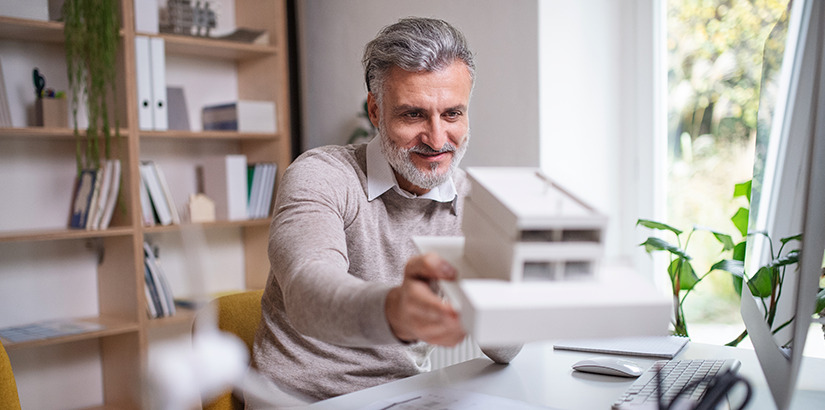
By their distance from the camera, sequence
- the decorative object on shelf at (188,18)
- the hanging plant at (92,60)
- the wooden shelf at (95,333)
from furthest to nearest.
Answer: the decorative object on shelf at (188,18), the hanging plant at (92,60), the wooden shelf at (95,333)

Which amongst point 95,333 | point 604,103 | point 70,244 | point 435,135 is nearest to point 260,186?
point 70,244

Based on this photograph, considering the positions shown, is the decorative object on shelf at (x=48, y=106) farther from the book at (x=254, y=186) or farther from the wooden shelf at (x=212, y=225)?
the book at (x=254, y=186)

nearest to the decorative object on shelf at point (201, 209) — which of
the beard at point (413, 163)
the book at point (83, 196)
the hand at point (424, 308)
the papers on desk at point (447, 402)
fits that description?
the book at point (83, 196)

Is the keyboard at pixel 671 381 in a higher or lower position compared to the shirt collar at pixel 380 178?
lower

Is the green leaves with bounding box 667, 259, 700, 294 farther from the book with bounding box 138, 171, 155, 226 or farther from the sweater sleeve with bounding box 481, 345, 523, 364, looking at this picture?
the book with bounding box 138, 171, 155, 226

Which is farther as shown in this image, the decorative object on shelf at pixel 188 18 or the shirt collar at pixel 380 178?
the decorative object on shelf at pixel 188 18

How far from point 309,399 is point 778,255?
0.82 m

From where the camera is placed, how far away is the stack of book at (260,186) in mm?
3006

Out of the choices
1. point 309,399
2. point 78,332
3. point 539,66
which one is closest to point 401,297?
point 309,399

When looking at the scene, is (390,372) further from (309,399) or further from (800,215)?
(800,215)

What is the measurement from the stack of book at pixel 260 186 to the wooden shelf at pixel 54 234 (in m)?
0.58

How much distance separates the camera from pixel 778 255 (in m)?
0.94

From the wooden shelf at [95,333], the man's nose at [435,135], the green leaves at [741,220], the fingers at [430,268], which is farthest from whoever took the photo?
the wooden shelf at [95,333]

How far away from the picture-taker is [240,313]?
1.38 metres
